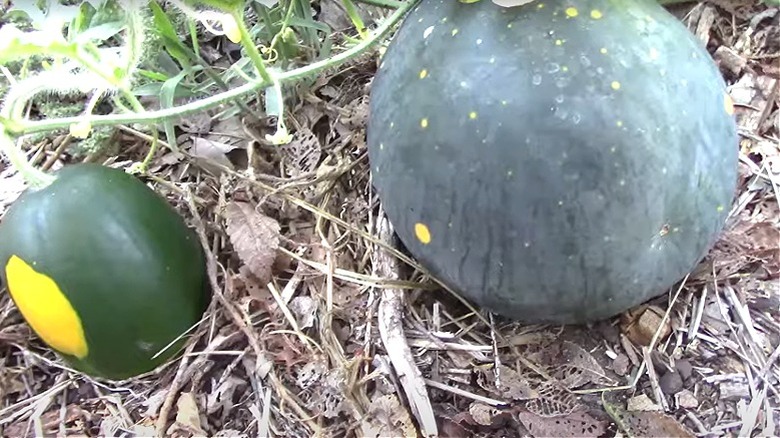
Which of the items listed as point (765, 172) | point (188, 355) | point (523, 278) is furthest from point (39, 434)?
point (765, 172)

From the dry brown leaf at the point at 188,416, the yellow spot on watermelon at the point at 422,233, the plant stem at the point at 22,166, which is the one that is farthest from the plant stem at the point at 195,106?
the dry brown leaf at the point at 188,416

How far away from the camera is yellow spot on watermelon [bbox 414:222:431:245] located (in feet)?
4.19

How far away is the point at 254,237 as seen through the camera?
1.50 meters

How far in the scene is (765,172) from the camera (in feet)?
4.87

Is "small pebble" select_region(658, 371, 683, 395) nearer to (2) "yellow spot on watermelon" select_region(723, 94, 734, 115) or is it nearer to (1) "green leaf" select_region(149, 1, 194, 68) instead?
(2) "yellow spot on watermelon" select_region(723, 94, 734, 115)

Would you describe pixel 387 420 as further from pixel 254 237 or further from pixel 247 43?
pixel 247 43

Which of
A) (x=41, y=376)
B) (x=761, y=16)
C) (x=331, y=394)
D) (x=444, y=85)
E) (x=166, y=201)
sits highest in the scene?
(x=444, y=85)

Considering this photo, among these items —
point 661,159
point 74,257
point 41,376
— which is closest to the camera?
point 661,159

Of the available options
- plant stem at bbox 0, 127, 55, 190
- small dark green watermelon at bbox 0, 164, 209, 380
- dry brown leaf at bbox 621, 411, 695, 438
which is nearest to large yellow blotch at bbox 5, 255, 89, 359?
small dark green watermelon at bbox 0, 164, 209, 380

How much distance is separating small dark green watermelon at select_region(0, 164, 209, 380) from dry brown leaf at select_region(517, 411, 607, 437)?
0.58 metres

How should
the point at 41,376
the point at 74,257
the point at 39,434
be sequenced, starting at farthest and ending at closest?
the point at 41,376, the point at 39,434, the point at 74,257

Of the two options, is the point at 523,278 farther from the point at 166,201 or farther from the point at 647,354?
the point at 166,201

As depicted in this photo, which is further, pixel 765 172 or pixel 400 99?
pixel 765 172

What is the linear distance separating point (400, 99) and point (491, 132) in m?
0.16
